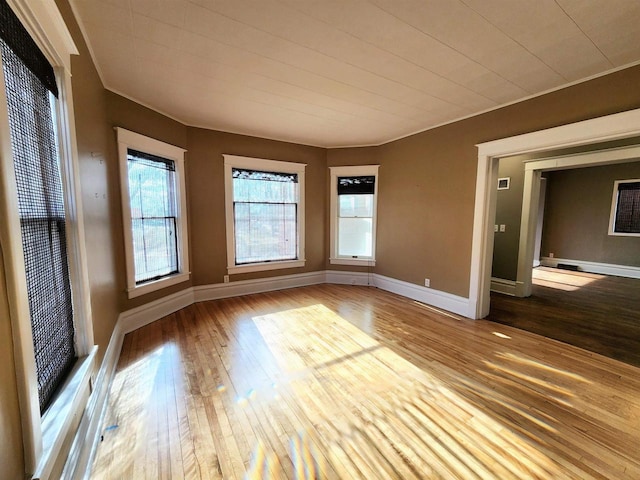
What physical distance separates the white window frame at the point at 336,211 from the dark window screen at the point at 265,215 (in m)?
0.70

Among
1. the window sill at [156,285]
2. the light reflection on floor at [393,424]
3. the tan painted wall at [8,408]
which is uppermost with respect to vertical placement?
the tan painted wall at [8,408]

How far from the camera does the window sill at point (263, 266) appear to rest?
4.27 metres

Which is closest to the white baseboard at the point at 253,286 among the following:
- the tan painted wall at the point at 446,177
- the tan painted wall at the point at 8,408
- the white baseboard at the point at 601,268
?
the tan painted wall at the point at 446,177

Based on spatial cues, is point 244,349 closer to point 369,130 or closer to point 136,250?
point 136,250

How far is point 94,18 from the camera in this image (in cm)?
171

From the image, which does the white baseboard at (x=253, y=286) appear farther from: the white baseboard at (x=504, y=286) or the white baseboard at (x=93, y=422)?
the white baseboard at (x=504, y=286)

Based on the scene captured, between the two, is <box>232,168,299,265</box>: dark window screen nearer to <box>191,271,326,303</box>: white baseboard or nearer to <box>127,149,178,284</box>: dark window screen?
<box>191,271,326,303</box>: white baseboard

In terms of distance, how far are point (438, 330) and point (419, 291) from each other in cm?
108

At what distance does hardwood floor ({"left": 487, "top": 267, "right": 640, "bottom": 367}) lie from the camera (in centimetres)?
284

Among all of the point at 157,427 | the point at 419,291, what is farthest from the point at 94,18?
the point at 419,291

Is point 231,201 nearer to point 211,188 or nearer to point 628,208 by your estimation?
point 211,188

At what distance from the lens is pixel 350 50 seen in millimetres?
2004

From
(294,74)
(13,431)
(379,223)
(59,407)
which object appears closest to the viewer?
(13,431)

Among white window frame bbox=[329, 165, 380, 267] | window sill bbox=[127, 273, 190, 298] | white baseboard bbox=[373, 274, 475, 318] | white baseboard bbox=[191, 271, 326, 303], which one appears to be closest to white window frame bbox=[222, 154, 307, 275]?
white baseboard bbox=[191, 271, 326, 303]
